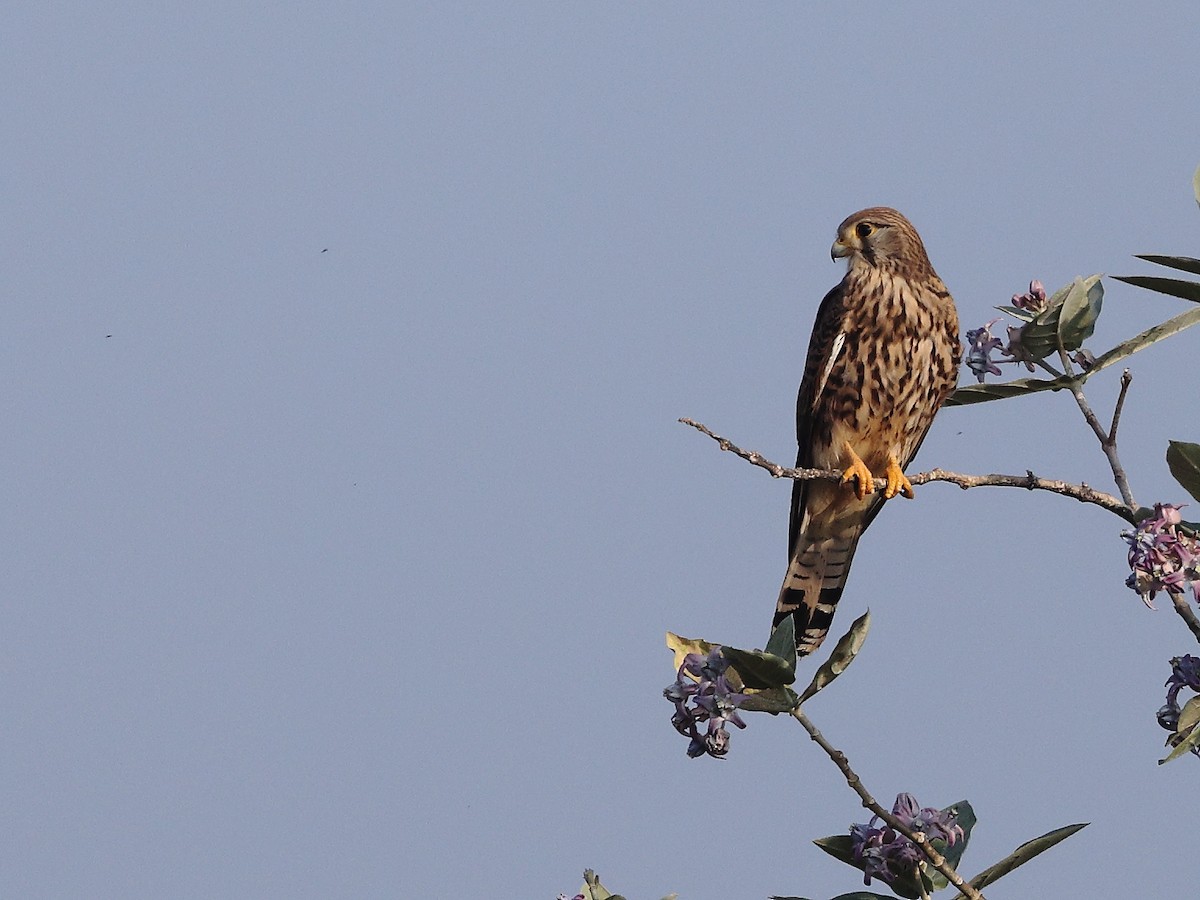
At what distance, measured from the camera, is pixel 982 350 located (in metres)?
2.75

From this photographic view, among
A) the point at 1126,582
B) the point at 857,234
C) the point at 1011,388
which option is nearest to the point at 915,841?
the point at 1126,582

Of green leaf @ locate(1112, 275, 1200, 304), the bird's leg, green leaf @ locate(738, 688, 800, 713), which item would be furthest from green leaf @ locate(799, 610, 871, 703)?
the bird's leg

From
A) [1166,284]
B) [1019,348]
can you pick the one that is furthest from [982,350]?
[1166,284]

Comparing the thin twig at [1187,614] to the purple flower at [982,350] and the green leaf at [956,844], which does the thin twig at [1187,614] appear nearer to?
the green leaf at [956,844]

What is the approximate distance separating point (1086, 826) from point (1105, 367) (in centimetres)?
82

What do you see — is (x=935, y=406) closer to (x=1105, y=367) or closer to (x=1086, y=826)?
(x=1105, y=367)

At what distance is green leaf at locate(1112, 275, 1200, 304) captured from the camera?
212cm

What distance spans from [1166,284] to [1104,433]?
0.30 metres

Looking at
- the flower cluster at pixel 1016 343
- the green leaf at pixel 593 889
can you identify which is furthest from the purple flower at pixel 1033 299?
the green leaf at pixel 593 889

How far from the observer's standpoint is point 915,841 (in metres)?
2.00

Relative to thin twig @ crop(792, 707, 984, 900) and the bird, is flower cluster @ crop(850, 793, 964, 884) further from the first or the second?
the bird

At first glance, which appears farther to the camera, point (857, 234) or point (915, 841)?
point (857, 234)

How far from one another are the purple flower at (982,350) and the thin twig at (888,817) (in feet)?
3.31

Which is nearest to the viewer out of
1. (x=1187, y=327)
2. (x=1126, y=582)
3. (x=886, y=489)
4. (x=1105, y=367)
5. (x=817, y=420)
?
(x=1126, y=582)
